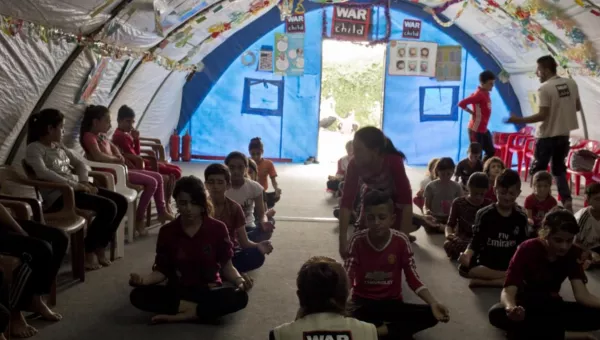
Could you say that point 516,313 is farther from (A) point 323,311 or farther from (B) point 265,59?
(B) point 265,59

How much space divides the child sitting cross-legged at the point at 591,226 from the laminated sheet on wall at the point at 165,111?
230 inches

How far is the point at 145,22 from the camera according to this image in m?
6.30

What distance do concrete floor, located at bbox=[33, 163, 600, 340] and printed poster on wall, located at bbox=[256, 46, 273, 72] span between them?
5.62 m

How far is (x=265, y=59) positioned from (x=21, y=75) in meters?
6.74

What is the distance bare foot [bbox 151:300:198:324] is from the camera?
3.26m

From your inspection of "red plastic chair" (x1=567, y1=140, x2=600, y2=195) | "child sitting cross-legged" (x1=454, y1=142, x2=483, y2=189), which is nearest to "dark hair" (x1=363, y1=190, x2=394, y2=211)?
"child sitting cross-legged" (x1=454, y1=142, x2=483, y2=189)

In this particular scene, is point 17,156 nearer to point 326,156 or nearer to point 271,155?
point 271,155

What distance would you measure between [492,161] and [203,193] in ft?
11.7

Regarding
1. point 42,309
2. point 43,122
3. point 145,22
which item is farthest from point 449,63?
point 42,309

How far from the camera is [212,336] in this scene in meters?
3.15

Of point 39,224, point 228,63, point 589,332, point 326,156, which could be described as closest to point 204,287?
point 39,224

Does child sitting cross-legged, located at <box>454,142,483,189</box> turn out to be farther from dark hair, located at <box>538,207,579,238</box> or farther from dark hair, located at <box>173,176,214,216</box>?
dark hair, located at <box>173,176,214,216</box>

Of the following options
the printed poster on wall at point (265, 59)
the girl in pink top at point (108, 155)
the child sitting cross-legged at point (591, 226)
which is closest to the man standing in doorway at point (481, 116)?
the child sitting cross-legged at point (591, 226)

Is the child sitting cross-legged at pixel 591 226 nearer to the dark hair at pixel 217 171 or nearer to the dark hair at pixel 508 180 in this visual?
the dark hair at pixel 508 180
